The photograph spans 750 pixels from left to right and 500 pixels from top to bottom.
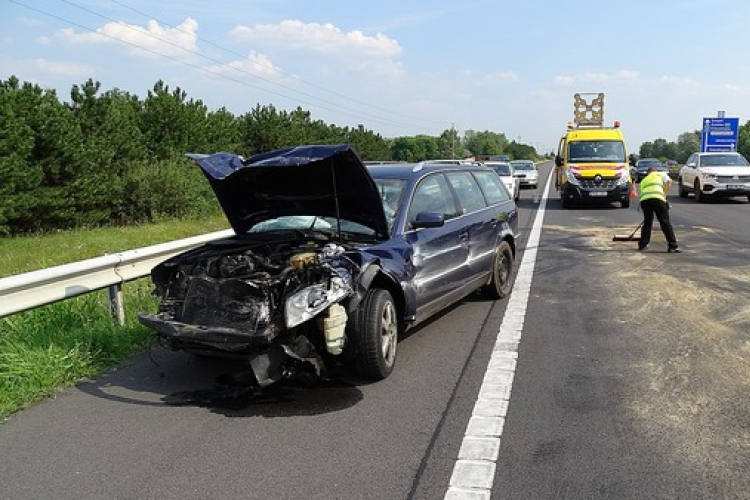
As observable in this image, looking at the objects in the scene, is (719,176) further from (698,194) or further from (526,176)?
(526,176)

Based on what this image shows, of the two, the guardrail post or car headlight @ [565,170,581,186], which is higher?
car headlight @ [565,170,581,186]

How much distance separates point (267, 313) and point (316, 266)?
485mm

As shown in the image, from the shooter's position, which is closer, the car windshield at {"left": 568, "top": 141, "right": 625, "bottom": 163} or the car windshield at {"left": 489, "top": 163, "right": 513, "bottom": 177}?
the car windshield at {"left": 568, "top": 141, "right": 625, "bottom": 163}

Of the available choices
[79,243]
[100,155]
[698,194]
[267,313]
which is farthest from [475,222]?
[698,194]

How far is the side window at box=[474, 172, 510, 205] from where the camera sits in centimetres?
779

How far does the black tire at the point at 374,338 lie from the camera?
477 cm

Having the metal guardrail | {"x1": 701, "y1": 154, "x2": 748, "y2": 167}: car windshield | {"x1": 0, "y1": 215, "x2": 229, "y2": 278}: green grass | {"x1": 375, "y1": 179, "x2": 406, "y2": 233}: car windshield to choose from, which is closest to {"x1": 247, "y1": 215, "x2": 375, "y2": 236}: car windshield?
{"x1": 375, "y1": 179, "x2": 406, "y2": 233}: car windshield

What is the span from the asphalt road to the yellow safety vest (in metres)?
5.30

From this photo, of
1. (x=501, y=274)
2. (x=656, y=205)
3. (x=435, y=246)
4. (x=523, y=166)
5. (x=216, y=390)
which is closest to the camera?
(x=216, y=390)

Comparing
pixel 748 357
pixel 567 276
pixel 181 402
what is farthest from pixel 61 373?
pixel 567 276

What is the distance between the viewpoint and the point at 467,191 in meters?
7.22

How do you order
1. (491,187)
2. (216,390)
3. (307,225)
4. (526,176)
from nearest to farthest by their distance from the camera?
(216,390)
(307,225)
(491,187)
(526,176)

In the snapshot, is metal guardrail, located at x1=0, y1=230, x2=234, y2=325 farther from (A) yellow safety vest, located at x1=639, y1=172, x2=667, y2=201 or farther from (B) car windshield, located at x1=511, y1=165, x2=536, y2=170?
(B) car windshield, located at x1=511, y1=165, x2=536, y2=170

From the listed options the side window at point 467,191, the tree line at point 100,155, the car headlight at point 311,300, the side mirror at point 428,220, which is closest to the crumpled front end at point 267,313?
the car headlight at point 311,300
